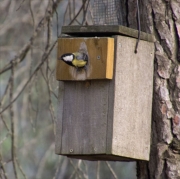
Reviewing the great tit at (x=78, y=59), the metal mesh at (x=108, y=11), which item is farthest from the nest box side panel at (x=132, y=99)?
the metal mesh at (x=108, y=11)

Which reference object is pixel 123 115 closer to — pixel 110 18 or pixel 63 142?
pixel 63 142

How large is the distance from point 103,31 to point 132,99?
13.7 inches

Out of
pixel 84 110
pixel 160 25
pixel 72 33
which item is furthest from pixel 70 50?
pixel 160 25

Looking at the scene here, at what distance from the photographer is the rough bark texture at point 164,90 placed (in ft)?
10.9

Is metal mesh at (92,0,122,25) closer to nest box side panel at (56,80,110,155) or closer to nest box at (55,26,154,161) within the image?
nest box at (55,26,154,161)

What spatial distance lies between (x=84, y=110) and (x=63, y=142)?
0.19 meters

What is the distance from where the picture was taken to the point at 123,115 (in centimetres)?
314

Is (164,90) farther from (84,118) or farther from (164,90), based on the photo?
(84,118)

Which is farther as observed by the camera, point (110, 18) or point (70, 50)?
point (110, 18)

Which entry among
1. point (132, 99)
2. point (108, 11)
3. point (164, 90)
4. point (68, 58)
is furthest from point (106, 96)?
point (108, 11)

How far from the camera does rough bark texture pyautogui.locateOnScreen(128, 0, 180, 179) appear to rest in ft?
10.9

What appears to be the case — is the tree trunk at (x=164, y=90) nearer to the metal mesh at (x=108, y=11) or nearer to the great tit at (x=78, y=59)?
the metal mesh at (x=108, y=11)

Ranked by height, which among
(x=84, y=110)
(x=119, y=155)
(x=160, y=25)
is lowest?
(x=119, y=155)

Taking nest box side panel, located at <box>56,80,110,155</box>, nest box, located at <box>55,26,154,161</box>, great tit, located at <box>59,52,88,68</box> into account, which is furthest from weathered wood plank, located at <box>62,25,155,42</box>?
nest box side panel, located at <box>56,80,110,155</box>
